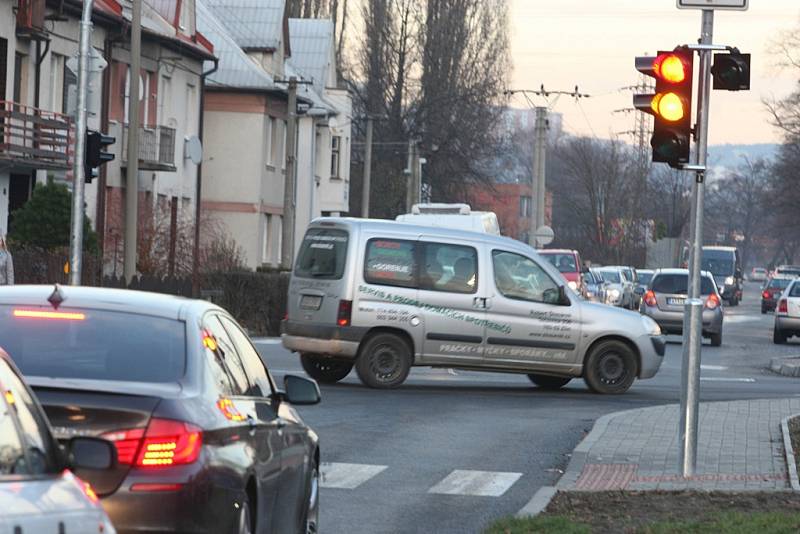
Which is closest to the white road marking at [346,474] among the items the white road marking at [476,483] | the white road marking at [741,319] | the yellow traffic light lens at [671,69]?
the white road marking at [476,483]

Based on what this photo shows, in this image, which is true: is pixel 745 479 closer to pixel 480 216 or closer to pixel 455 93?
pixel 480 216

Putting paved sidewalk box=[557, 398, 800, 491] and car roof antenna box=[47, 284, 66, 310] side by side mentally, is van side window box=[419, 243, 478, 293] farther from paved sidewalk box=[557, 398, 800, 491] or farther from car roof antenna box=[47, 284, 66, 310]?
car roof antenna box=[47, 284, 66, 310]

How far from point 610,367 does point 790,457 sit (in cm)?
823

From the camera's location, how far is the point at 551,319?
21.9m

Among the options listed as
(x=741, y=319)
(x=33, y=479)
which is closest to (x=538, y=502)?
(x=33, y=479)

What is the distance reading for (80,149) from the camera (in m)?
28.1

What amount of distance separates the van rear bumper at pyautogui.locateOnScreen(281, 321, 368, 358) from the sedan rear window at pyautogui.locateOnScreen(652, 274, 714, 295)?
773 inches

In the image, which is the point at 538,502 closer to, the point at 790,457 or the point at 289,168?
the point at 790,457

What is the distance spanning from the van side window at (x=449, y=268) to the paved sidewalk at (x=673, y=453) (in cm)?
323

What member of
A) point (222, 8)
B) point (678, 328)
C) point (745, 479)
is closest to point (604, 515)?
point (745, 479)

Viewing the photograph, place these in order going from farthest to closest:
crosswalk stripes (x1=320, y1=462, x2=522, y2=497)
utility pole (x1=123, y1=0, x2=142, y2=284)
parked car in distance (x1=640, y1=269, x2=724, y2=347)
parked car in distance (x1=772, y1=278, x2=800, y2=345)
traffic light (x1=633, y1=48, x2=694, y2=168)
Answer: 1. parked car in distance (x1=772, y1=278, x2=800, y2=345)
2. parked car in distance (x1=640, y1=269, x2=724, y2=347)
3. utility pole (x1=123, y1=0, x2=142, y2=284)
4. traffic light (x1=633, y1=48, x2=694, y2=168)
5. crosswalk stripes (x1=320, y1=462, x2=522, y2=497)

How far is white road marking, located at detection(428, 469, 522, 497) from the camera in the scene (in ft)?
41.4

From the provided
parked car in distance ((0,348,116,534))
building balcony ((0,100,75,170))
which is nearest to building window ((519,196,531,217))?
building balcony ((0,100,75,170))

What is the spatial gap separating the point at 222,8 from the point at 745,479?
5144 centimetres
